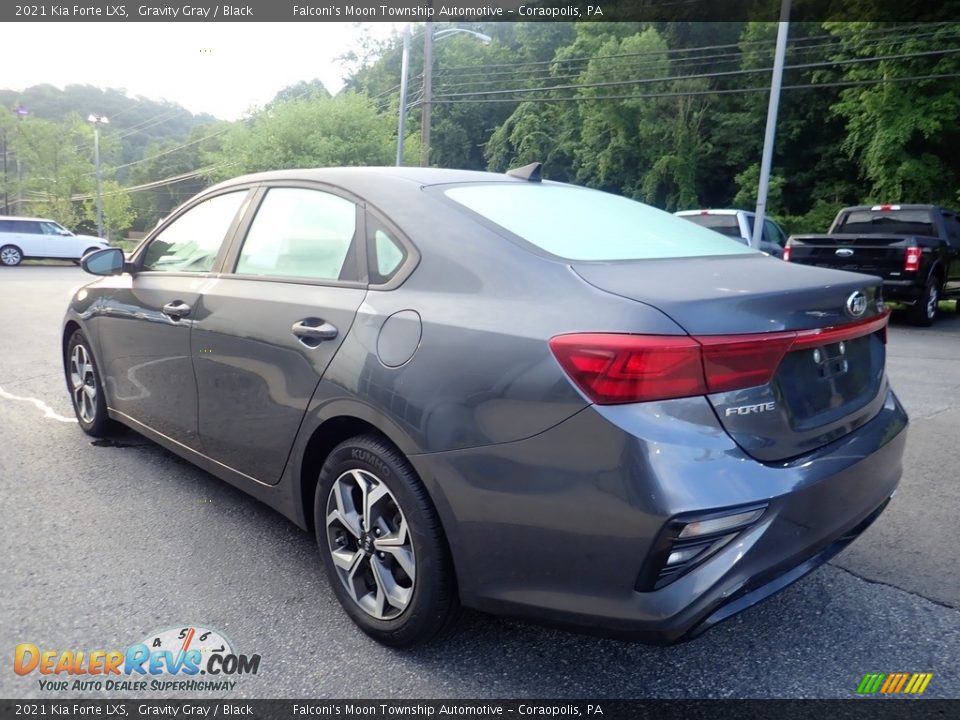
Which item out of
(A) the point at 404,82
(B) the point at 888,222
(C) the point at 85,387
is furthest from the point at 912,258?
(A) the point at 404,82

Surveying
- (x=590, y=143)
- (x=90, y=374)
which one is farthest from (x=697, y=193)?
(x=90, y=374)

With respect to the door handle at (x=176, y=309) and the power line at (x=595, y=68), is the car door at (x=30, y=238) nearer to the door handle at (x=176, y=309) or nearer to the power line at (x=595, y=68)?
the power line at (x=595, y=68)

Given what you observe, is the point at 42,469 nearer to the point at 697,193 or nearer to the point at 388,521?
the point at 388,521

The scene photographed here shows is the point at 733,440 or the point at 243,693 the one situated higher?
the point at 733,440

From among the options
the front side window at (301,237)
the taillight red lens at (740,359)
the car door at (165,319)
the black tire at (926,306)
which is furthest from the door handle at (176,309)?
the black tire at (926,306)

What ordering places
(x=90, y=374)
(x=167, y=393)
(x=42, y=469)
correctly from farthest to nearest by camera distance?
(x=90, y=374), (x=42, y=469), (x=167, y=393)

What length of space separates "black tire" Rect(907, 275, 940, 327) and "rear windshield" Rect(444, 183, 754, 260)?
9.81m

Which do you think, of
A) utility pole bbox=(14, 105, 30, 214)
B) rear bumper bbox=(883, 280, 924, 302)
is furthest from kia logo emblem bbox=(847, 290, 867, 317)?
utility pole bbox=(14, 105, 30, 214)

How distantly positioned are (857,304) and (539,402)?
113 centimetres

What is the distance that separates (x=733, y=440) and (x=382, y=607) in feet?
4.14

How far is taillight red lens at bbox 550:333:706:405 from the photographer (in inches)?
73.7

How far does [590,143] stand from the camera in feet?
143

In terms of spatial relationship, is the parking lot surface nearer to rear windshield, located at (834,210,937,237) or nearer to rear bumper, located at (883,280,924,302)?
rear bumper, located at (883,280,924,302)

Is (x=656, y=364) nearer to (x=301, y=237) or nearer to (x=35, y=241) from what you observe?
(x=301, y=237)
